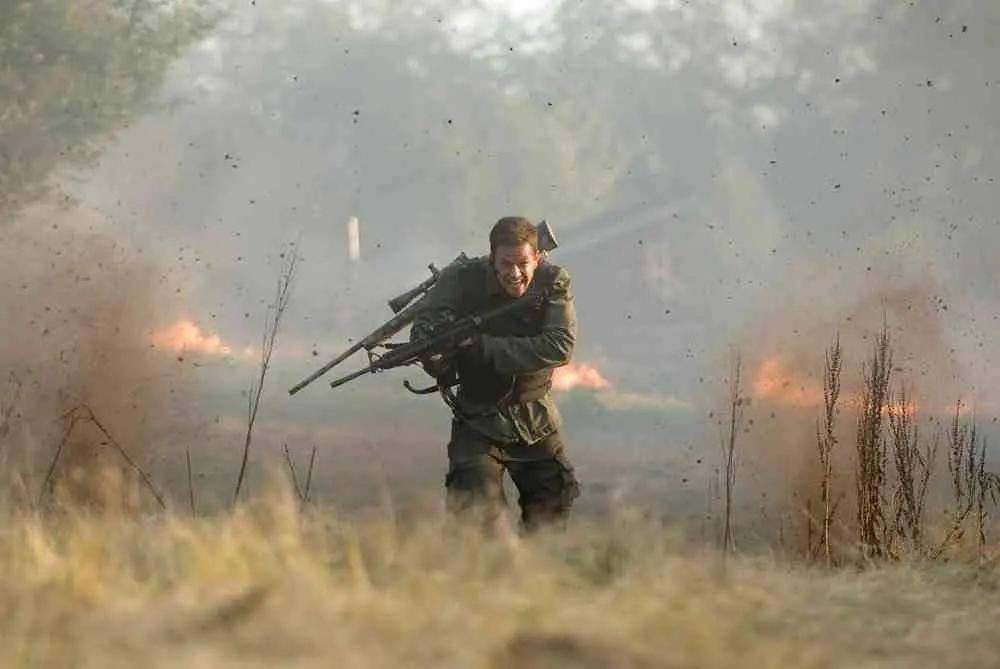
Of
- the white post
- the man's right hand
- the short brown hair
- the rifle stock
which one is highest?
the white post

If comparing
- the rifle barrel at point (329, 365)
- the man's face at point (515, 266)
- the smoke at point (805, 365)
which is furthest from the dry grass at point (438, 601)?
the smoke at point (805, 365)

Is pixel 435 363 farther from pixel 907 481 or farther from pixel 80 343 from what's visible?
pixel 80 343

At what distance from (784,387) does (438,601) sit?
42.8 feet

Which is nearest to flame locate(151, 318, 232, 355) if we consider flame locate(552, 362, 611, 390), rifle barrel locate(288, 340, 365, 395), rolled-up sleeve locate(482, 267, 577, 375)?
flame locate(552, 362, 611, 390)

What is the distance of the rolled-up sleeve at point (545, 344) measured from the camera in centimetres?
534

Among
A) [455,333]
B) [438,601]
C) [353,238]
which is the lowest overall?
[438,601]

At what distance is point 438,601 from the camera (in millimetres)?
3801

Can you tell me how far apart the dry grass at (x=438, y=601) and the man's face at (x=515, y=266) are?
1.04m

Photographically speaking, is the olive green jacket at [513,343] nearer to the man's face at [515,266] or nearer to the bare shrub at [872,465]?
the man's face at [515,266]

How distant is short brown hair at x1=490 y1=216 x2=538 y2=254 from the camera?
211 inches

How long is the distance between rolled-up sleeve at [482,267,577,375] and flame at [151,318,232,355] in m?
8.59

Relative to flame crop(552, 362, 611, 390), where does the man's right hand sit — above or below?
below

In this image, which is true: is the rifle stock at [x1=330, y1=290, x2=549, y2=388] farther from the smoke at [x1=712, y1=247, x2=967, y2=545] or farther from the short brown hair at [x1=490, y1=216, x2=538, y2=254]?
the smoke at [x1=712, y1=247, x2=967, y2=545]

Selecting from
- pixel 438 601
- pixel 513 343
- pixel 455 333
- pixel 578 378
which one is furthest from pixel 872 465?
pixel 578 378
